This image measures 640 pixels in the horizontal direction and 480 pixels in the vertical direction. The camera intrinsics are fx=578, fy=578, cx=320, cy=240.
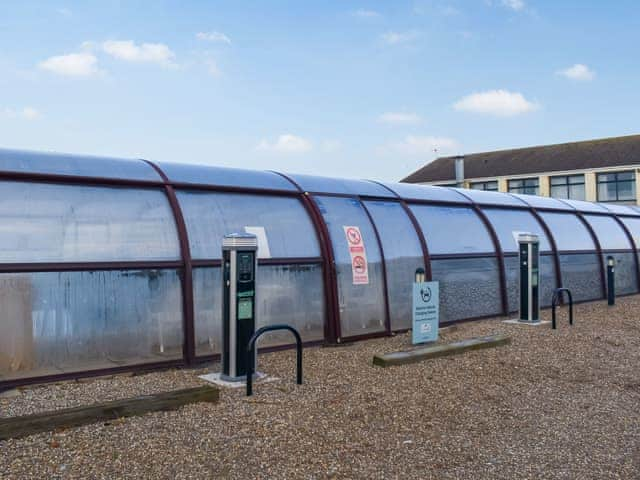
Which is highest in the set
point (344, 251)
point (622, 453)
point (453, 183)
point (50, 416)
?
point (453, 183)

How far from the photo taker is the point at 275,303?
27.4 feet

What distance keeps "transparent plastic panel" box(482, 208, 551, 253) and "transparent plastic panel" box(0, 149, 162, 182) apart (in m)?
7.80

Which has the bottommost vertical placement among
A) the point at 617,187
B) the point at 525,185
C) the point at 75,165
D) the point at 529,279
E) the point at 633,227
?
the point at 529,279

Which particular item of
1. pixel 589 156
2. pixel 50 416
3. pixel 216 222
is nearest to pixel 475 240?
pixel 216 222

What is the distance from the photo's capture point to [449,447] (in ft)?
15.4

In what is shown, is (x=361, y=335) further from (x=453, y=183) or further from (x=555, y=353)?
(x=453, y=183)

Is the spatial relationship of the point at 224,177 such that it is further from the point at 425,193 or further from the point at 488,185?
the point at 488,185

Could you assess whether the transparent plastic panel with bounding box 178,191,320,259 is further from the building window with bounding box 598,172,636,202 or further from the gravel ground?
the building window with bounding box 598,172,636,202

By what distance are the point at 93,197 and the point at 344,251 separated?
3898 millimetres

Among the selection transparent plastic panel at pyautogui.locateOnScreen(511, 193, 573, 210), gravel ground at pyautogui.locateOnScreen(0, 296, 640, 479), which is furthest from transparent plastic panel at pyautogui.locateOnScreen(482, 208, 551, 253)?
gravel ground at pyautogui.locateOnScreen(0, 296, 640, 479)

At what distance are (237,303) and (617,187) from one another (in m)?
32.9

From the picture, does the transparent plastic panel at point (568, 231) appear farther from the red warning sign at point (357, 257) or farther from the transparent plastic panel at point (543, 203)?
the red warning sign at point (357, 257)

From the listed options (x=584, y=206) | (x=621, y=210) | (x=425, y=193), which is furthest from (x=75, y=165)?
(x=621, y=210)

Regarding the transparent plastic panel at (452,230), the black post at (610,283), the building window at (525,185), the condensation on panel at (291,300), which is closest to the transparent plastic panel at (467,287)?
the transparent plastic panel at (452,230)
